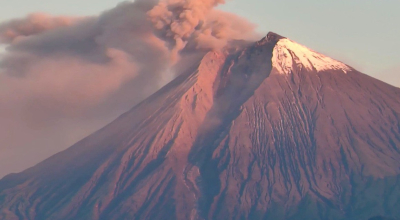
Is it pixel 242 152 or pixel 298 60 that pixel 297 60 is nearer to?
pixel 298 60

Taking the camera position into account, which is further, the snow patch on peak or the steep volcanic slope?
the snow patch on peak

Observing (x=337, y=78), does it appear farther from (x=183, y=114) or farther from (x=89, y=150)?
(x=89, y=150)

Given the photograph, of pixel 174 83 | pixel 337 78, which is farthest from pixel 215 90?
pixel 337 78

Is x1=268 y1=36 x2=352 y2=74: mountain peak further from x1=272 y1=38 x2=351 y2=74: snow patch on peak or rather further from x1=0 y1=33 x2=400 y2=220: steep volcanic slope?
x1=0 y1=33 x2=400 y2=220: steep volcanic slope

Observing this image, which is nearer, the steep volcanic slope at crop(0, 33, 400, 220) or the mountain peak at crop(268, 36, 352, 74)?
the steep volcanic slope at crop(0, 33, 400, 220)

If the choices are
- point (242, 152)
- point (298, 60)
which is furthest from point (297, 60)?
point (242, 152)

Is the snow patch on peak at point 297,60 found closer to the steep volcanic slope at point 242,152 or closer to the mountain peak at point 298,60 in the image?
the mountain peak at point 298,60

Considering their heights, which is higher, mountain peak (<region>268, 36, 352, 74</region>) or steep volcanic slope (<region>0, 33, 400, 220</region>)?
mountain peak (<region>268, 36, 352, 74</region>)

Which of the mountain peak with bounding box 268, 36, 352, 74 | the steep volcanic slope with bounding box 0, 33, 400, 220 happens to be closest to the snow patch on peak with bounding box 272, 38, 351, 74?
the mountain peak with bounding box 268, 36, 352, 74
